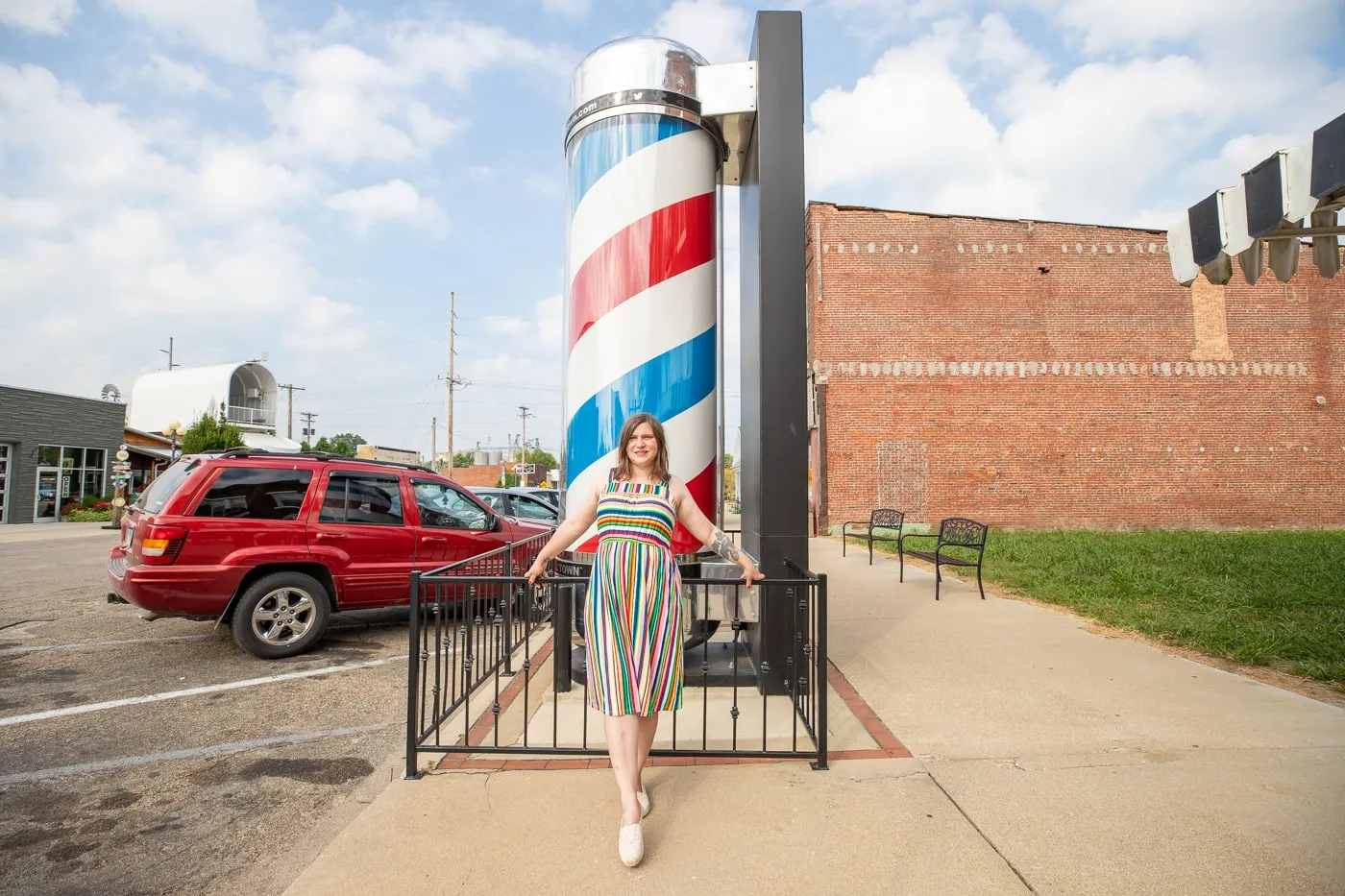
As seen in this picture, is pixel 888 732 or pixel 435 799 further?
pixel 888 732

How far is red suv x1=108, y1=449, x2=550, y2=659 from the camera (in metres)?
5.30

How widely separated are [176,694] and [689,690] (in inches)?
140

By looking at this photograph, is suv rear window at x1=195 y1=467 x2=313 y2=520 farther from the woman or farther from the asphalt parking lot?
the woman

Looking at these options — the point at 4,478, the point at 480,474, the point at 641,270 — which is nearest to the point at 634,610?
the point at 641,270

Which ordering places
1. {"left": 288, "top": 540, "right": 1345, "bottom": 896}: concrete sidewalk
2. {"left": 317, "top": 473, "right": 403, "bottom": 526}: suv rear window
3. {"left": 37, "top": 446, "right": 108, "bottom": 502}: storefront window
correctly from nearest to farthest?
1. {"left": 288, "top": 540, "right": 1345, "bottom": 896}: concrete sidewalk
2. {"left": 317, "top": 473, "right": 403, "bottom": 526}: suv rear window
3. {"left": 37, "top": 446, "right": 108, "bottom": 502}: storefront window

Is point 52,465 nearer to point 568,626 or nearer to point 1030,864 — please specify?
point 568,626

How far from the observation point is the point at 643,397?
12.8ft

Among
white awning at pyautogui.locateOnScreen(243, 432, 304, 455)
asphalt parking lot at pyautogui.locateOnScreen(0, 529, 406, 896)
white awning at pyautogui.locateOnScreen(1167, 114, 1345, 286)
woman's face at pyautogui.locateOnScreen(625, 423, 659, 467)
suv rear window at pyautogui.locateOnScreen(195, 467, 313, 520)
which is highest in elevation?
white awning at pyautogui.locateOnScreen(243, 432, 304, 455)

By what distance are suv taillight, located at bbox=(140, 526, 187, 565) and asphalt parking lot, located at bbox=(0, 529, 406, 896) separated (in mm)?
880

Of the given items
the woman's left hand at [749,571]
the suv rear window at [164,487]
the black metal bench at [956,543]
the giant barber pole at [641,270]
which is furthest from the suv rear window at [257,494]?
the black metal bench at [956,543]

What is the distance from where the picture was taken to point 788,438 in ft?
13.0

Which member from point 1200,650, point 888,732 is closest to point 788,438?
point 888,732

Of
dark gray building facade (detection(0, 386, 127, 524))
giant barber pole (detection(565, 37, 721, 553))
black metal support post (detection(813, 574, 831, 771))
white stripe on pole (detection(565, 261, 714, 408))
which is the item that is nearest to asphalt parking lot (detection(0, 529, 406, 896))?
giant barber pole (detection(565, 37, 721, 553))

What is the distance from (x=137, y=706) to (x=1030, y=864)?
5.16m
